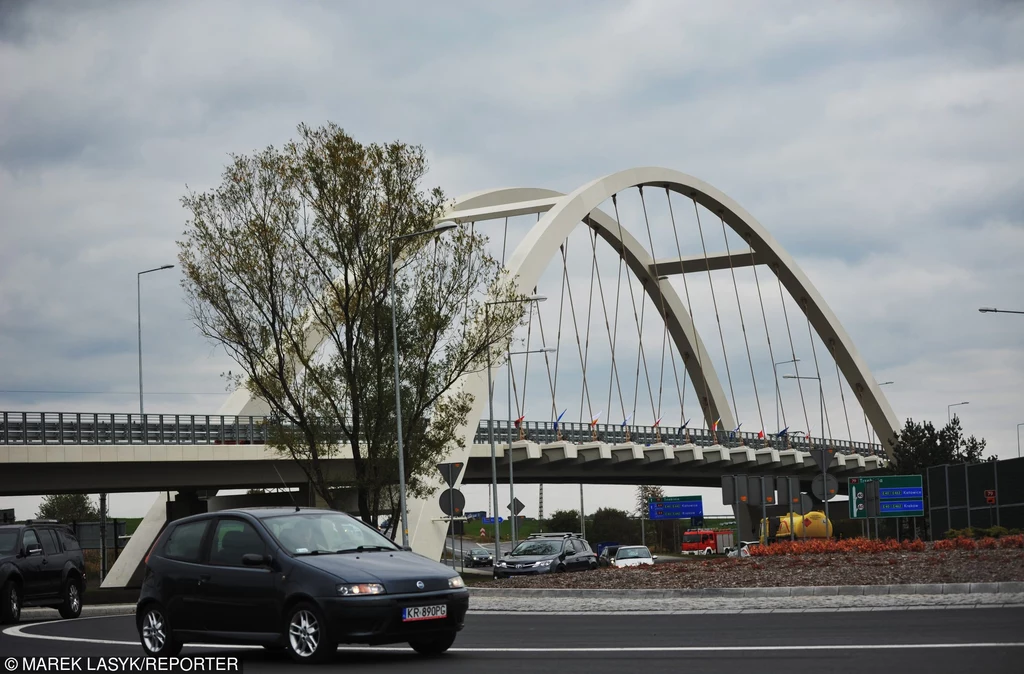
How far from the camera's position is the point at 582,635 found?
1505 cm

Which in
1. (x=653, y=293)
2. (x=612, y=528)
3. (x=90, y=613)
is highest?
(x=653, y=293)

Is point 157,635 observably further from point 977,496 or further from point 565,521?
point 565,521

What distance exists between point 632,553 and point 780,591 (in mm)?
28845

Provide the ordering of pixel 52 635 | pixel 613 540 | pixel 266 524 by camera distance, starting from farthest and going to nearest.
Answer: pixel 613 540 → pixel 52 635 → pixel 266 524

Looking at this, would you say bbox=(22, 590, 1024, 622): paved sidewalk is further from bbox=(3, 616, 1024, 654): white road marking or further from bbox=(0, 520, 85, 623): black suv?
bbox=(0, 520, 85, 623): black suv

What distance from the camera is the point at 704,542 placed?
289 ft

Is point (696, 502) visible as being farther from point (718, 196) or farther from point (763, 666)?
point (763, 666)

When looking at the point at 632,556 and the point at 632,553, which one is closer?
the point at 632,556

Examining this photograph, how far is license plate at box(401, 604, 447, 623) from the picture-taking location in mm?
11953

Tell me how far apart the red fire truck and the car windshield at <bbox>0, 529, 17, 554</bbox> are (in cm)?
6731

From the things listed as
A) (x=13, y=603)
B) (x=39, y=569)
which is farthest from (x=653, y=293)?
(x=13, y=603)

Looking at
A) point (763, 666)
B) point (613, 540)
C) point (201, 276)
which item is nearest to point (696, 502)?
point (613, 540)

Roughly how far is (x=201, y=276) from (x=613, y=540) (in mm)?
86477

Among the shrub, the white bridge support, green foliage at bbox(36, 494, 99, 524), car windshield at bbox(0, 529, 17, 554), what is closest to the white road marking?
car windshield at bbox(0, 529, 17, 554)
